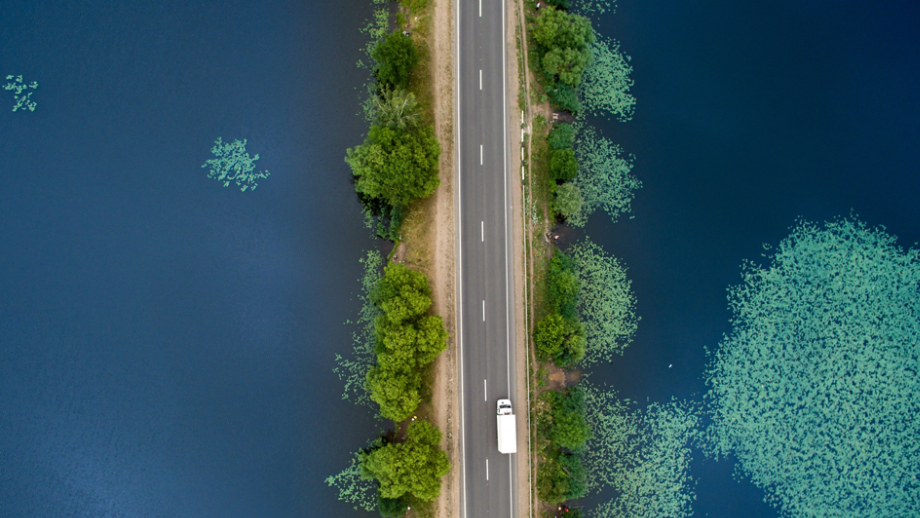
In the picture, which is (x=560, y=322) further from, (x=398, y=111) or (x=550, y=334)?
(x=398, y=111)

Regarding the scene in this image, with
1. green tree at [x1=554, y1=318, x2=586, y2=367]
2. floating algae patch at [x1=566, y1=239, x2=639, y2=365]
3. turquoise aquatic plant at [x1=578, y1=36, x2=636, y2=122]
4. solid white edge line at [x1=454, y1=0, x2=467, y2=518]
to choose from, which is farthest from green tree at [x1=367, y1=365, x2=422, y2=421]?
turquoise aquatic plant at [x1=578, y1=36, x2=636, y2=122]

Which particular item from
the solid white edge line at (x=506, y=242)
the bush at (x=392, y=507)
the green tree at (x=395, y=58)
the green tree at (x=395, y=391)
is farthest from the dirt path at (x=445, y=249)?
the solid white edge line at (x=506, y=242)

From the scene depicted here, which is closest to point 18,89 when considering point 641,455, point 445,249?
point 445,249

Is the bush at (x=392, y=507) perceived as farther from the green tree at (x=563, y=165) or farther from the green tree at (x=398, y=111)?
the green tree at (x=398, y=111)

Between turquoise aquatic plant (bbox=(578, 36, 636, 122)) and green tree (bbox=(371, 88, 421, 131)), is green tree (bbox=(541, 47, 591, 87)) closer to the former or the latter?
turquoise aquatic plant (bbox=(578, 36, 636, 122))

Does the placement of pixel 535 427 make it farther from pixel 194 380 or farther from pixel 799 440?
pixel 194 380

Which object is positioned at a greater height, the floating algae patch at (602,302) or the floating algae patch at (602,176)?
the floating algae patch at (602,176)
